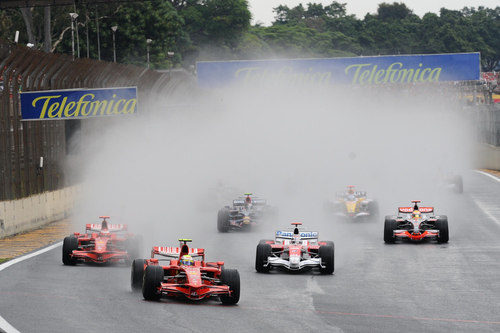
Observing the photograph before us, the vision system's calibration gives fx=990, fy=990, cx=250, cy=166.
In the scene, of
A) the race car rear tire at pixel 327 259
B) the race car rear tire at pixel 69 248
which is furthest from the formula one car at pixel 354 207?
the race car rear tire at pixel 69 248

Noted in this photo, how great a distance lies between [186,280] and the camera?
15445 millimetres

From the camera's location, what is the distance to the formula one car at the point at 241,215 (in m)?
27.1

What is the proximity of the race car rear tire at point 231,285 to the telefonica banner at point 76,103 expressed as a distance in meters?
12.8

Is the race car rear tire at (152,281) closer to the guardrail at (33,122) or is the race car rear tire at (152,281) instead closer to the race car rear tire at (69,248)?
the race car rear tire at (69,248)

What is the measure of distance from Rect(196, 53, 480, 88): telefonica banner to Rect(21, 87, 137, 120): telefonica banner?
24.1 m

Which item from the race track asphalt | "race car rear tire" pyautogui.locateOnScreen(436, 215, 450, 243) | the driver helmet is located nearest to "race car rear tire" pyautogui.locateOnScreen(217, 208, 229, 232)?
the race track asphalt

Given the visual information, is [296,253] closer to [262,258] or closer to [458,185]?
[262,258]

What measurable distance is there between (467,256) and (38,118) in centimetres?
1208

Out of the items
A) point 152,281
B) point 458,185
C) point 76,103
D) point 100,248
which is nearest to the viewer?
point 152,281

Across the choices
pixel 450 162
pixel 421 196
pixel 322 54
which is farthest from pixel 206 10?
pixel 421 196

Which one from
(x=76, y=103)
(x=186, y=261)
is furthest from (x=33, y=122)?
(x=186, y=261)

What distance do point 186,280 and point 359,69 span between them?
39.6 m

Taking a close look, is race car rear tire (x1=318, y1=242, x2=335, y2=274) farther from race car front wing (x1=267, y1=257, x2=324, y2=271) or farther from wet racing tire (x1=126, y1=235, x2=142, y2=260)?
wet racing tire (x1=126, y1=235, x2=142, y2=260)

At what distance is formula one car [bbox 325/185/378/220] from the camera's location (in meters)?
29.6
